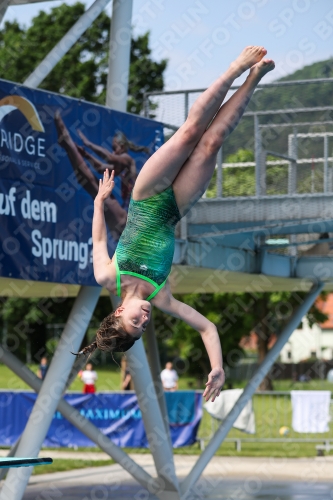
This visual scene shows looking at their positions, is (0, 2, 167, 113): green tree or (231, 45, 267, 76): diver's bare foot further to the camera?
(0, 2, 167, 113): green tree

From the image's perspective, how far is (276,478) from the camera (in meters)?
17.3

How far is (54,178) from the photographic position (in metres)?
10.8

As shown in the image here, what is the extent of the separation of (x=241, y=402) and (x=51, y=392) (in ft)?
14.4

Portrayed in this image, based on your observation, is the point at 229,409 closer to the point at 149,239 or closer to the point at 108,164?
the point at 108,164

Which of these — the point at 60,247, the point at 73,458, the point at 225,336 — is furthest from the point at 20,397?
the point at 225,336

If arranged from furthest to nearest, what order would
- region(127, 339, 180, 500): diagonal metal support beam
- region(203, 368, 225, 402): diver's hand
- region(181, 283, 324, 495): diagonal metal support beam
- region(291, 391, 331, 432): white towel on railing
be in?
region(291, 391, 331, 432): white towel on railing < region(181, 283, 324, 495): diagonal metal support beam < region(127, 339, 180, 500): diagonal metal support beam < region(203, 368, 225, 402): diver's hand

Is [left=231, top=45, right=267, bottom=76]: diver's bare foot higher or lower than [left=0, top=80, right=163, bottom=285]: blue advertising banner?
higher

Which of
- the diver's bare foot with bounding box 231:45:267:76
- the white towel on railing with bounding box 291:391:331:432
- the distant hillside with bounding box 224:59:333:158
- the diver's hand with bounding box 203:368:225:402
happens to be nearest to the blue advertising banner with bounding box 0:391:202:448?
the white towel on railing with bounding box 291:391:331:432

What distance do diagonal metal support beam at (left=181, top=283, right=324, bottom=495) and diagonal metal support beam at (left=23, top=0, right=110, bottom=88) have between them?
5.79m

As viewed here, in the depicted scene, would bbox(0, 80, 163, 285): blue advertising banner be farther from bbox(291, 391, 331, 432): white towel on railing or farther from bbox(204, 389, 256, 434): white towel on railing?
bbox(291, 391, 331, 432): white towel on railing

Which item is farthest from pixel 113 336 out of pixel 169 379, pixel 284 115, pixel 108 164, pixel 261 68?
pixel 169 379

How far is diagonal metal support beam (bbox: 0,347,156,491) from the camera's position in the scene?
12336 millimetres

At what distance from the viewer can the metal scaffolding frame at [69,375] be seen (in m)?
11.0

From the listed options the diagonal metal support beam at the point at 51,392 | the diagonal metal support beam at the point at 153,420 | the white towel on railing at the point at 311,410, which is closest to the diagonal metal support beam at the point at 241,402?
the diagonal metal support beam at the point at 153,420
